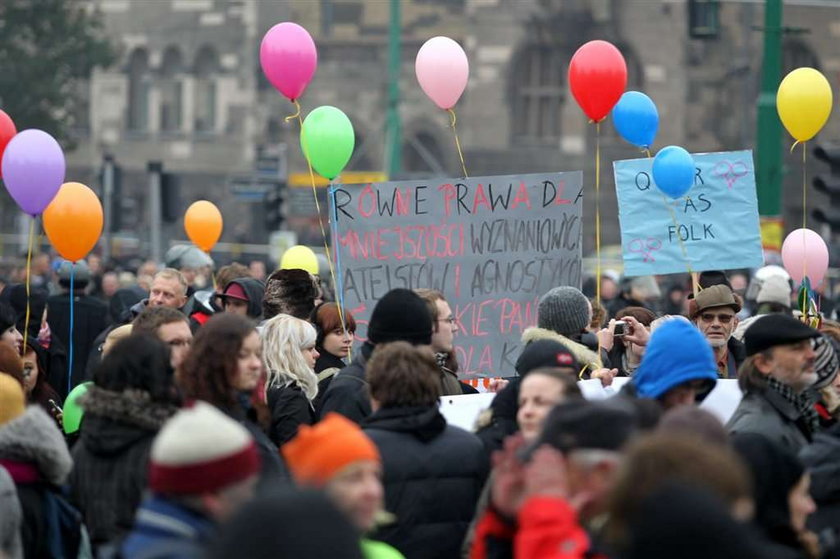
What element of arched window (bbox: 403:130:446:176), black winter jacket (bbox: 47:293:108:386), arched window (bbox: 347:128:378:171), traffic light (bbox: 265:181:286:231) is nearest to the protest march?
black winter jacket (bbox: 47:293:108:386)

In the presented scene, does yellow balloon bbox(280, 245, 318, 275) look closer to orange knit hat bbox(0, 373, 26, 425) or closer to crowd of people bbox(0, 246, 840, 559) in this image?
crowd of people bbox(0, 246, 840, 559)

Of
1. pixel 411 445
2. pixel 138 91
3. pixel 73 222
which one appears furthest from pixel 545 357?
Answer: pixel 138 91

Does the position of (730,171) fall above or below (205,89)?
below

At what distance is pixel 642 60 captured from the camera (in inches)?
1533

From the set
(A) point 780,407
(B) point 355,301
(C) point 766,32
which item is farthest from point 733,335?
(C) point 766,32

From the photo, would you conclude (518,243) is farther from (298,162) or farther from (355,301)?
(298,162)

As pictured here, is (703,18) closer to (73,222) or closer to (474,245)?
(474,245)

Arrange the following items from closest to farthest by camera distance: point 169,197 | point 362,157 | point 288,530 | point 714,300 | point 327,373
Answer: point 288,530 < point 327,373 < point 714,300 < point 169,197 < point 362,157

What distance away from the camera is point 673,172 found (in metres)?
9.97

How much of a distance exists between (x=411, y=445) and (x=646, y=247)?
4.70 m

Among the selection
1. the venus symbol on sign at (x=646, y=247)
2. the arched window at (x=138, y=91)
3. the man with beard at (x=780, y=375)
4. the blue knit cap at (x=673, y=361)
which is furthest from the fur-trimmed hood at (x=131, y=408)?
the arched window at (x=138, y=91)

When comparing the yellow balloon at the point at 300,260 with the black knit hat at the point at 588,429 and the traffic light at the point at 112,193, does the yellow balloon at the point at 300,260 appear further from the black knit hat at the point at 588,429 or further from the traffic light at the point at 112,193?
the traffic light at the point at 112,193

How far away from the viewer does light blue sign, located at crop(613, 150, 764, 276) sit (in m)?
10.3

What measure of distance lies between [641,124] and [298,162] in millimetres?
30436
